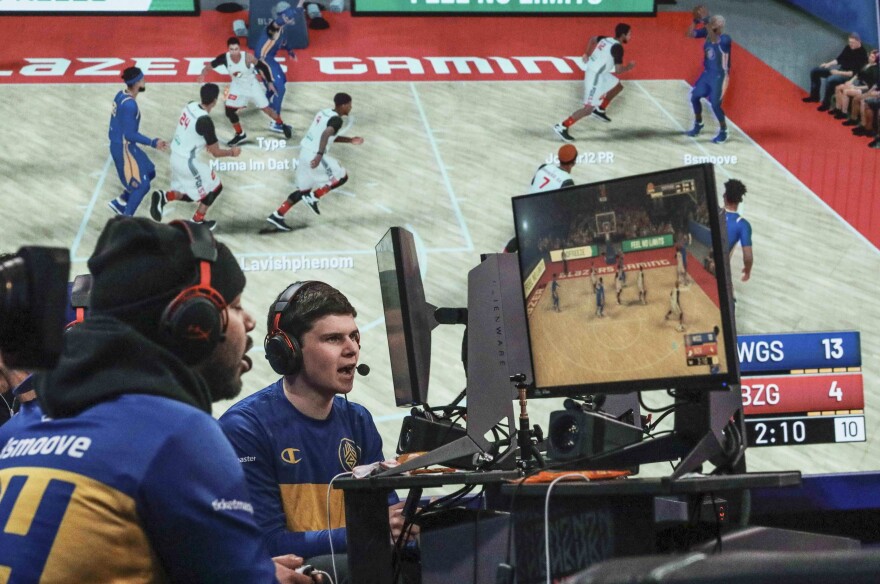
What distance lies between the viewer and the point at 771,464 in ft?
18.9

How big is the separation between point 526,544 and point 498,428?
0.62m

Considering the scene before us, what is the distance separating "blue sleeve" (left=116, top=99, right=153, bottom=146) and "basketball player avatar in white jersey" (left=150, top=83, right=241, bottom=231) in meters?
0.18

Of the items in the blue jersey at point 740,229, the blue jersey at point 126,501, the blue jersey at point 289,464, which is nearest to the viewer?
the blue jersey at point 126,501

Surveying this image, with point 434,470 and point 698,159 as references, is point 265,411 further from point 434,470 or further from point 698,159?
point 698,159

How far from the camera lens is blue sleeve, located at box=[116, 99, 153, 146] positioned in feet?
18.5

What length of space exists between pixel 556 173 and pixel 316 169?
1.25 meters

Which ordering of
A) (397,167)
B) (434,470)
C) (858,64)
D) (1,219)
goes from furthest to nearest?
(858,64)
(397,167)
(1,219)
(434,470)

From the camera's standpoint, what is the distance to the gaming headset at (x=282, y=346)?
2988 mm

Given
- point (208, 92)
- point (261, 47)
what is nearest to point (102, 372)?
point (208, 92)

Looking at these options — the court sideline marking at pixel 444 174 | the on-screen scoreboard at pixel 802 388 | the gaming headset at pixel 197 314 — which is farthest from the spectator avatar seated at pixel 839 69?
the gaming headset at pixel 197 314

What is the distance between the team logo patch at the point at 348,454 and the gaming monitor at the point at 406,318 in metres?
0.46

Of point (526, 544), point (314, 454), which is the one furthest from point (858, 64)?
point (526, 544)

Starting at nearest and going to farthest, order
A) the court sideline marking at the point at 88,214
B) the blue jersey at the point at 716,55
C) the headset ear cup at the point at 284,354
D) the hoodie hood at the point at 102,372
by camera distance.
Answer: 1. the hoodie hood at the point at 102,372
2. the headset ear cup at the point at 284,354
3. the court sideline marking at the point at 88,214
4. the blue jersey at the point at 716,55

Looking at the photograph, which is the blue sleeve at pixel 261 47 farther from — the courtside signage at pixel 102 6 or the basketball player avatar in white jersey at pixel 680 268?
the basketball player avatar in white jersey at pixel 680 268
